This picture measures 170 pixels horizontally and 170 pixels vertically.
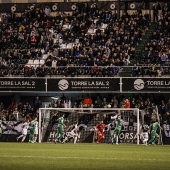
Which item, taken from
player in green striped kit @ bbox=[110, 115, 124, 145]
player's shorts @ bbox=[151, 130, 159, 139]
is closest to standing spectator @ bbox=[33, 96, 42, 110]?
player in green striped kit @ bbox=[110, 115, 124, 145]

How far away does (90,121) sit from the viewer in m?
40.8

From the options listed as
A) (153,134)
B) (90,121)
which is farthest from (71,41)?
(153,134)

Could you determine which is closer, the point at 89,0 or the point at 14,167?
the point at 14,167

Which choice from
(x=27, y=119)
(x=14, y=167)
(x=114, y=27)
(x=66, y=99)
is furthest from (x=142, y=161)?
(x=114, y=27)

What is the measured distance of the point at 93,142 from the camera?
131ft

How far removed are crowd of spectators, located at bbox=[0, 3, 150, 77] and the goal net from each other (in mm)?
4369

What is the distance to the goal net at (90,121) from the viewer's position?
3944cm

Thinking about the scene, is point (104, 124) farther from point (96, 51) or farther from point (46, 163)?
point (46, 163)

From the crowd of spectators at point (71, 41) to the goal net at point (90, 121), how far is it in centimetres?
437

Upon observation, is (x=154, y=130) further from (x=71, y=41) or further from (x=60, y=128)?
(x=71, y=41)

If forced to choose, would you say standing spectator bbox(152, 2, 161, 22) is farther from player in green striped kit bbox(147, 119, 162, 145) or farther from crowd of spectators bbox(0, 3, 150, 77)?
player in green striped kit bbox(147, 119, 162, 145)

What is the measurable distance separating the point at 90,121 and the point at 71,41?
11.2 m

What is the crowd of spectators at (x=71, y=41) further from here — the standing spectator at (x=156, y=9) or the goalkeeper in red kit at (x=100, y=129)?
the goalkeeper in red kit at (x=100, y=129)

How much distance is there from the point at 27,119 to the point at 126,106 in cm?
701
